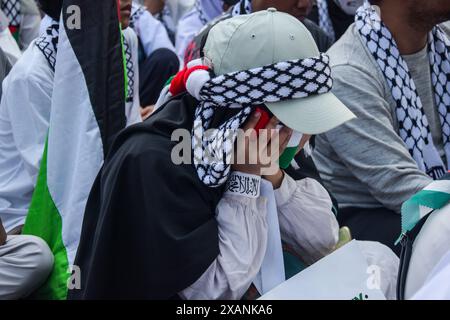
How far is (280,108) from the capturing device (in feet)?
7.92

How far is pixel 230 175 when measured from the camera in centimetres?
252

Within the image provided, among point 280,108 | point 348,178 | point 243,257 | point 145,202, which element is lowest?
point 348,178

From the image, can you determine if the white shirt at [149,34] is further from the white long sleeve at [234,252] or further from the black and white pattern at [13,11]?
the white long sleeve at [234,252]

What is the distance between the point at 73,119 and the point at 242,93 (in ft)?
3.25

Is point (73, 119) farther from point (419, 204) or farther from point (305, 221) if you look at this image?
point (419, 204)

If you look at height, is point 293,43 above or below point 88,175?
above

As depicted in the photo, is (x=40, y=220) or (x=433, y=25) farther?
(x=433, y=25)

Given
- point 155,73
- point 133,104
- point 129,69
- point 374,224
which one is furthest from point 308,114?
point 155,73

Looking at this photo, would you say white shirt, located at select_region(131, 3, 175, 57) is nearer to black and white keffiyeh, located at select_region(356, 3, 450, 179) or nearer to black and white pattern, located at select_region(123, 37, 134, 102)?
black and white pattern, located at select_region(123, 37, 134, 102)

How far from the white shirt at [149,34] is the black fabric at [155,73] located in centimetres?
21

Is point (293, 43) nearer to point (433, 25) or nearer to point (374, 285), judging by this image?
point (374, 285)
